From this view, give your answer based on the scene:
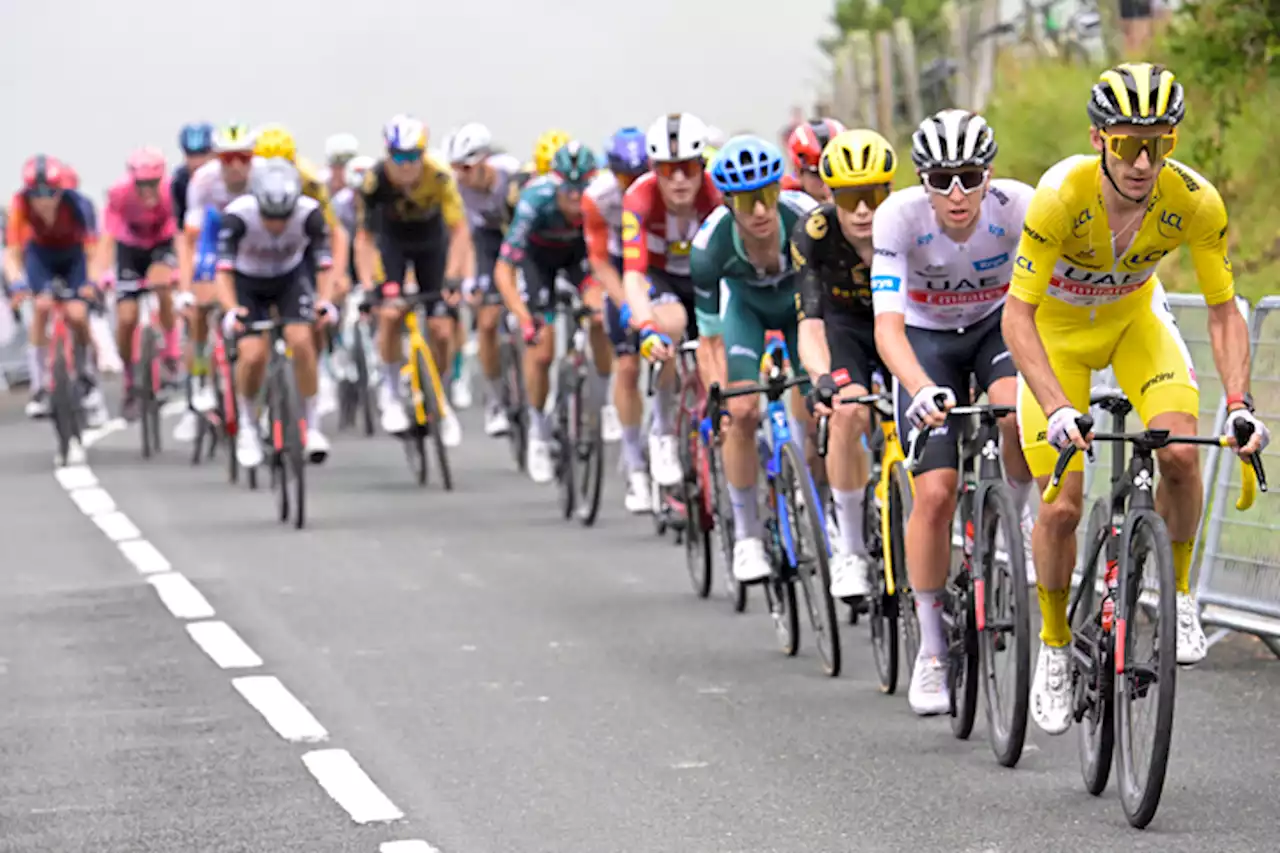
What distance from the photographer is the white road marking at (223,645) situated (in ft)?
34.0

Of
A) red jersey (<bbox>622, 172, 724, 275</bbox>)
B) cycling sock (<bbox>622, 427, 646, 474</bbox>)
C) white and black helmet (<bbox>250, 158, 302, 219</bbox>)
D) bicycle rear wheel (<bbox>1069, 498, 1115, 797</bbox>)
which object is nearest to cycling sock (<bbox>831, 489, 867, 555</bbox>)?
bicycle rear wheel (<bbox>1069, 498, 1115, 797</bbox>)

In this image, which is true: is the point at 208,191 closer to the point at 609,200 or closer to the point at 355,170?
the point at 609,200

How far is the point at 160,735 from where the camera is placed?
8906 millimetres

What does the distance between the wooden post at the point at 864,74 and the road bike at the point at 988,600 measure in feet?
62.0

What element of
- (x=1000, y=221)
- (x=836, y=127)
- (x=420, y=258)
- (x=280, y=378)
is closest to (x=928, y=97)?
(x=420, y=258)

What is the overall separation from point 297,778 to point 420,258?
1018 cm

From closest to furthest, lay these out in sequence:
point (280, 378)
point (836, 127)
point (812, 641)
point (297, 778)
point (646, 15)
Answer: point (297, 778), point (812, 641), point (836, 127), point (280, 378), point (646, 15)

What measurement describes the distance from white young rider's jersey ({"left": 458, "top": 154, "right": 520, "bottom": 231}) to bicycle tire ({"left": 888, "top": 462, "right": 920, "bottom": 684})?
1098cm

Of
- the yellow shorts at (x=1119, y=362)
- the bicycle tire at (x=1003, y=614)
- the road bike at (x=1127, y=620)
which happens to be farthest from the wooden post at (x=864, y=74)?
the road bike at (x=1127, y=620)

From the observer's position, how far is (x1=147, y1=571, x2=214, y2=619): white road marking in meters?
11.8

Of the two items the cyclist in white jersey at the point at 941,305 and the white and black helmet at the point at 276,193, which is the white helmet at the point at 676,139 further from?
the white and black helmet at the point at 276,193

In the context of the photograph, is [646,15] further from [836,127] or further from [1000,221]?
[1000,221]

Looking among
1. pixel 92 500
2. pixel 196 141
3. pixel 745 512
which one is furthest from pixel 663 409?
pixel 196 141

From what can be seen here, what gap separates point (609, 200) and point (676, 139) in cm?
223
